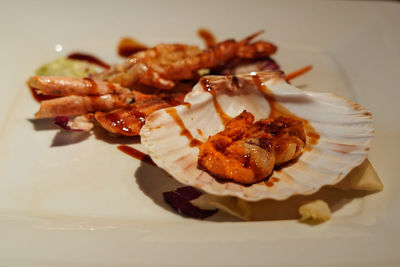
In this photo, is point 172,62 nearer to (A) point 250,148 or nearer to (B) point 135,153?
(B) point 135,153

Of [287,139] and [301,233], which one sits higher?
[287,139]

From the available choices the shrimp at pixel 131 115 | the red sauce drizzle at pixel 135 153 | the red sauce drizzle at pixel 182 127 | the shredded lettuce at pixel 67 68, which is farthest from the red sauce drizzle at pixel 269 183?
the shredded lettuce at pixel 67 68

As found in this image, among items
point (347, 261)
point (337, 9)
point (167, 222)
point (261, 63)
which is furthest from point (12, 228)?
point (337, 9)

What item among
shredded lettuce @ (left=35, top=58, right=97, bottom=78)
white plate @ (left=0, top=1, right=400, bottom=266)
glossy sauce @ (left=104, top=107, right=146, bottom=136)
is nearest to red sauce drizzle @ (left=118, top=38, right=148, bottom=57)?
white plate @ (left=0, top=1, right=400, bottom=266)

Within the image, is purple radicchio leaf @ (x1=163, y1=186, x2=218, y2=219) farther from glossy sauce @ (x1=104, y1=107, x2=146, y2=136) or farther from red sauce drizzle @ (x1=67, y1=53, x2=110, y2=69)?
red sauce drizzle @ (x1=67, y1=53, x2=110, y2=69)

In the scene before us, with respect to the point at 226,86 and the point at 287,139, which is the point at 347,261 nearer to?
the point at 287,139

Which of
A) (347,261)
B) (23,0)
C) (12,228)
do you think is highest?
(23,0)

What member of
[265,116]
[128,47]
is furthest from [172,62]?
[265,116]
